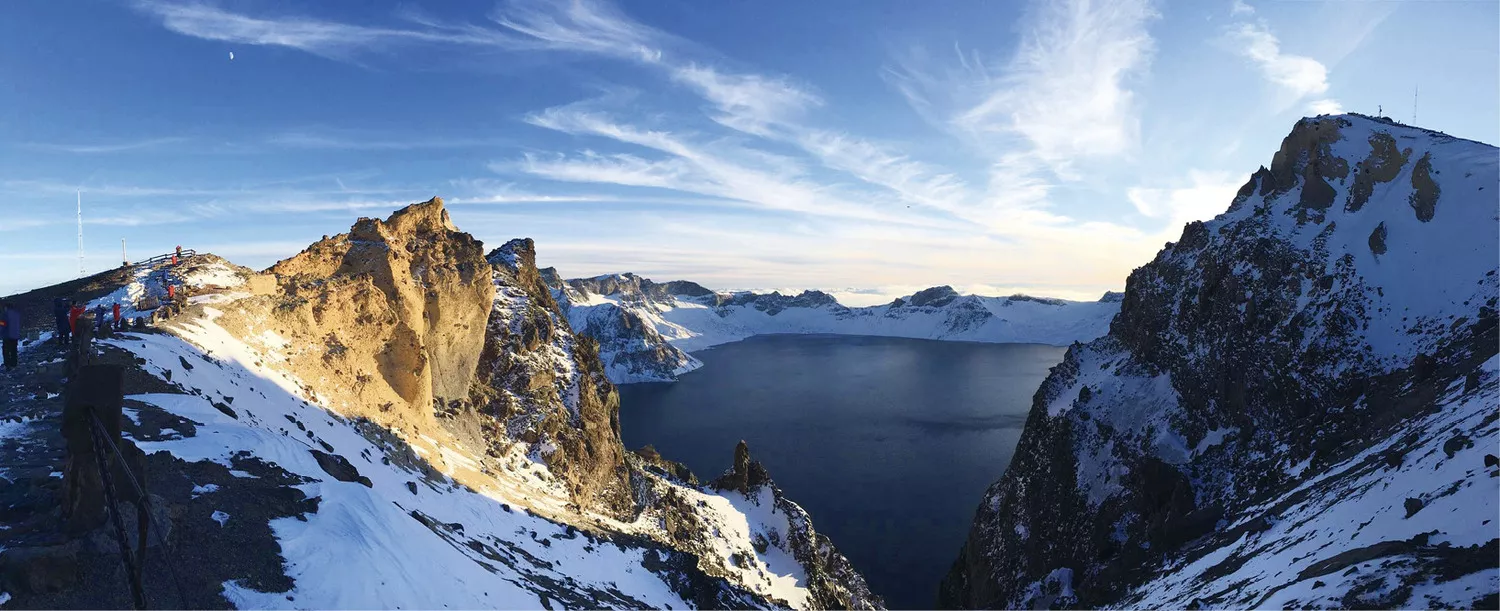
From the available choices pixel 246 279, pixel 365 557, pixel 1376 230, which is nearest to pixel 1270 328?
pixel 1376 230

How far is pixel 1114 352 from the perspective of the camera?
49.6 metres

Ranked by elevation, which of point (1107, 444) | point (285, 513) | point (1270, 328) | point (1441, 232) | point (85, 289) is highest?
point (1441, 232)

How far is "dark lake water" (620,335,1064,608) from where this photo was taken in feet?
206

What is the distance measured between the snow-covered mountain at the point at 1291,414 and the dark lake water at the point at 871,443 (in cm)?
1271

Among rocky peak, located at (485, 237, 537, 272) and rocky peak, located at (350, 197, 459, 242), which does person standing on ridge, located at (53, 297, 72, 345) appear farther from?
rocky peak, located at (485, 237, 537, 272)

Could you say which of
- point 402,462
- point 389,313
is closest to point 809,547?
point 402,462

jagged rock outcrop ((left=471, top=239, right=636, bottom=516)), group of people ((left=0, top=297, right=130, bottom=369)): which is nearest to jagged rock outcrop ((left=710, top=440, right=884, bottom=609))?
jagged rock outcrop ((left=471, top=239, right=636, bottom=516))

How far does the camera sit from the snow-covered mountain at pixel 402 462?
11.4 m

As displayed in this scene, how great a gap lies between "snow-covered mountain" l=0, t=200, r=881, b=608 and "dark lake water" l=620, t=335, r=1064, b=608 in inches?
431

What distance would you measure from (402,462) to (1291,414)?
43.7 meters

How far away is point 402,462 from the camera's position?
2550 cm

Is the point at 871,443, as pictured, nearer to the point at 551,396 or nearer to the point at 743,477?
the point at 743,477

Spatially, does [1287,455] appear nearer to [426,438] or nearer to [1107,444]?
[1107,444]

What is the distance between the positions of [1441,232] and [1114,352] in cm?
1951
